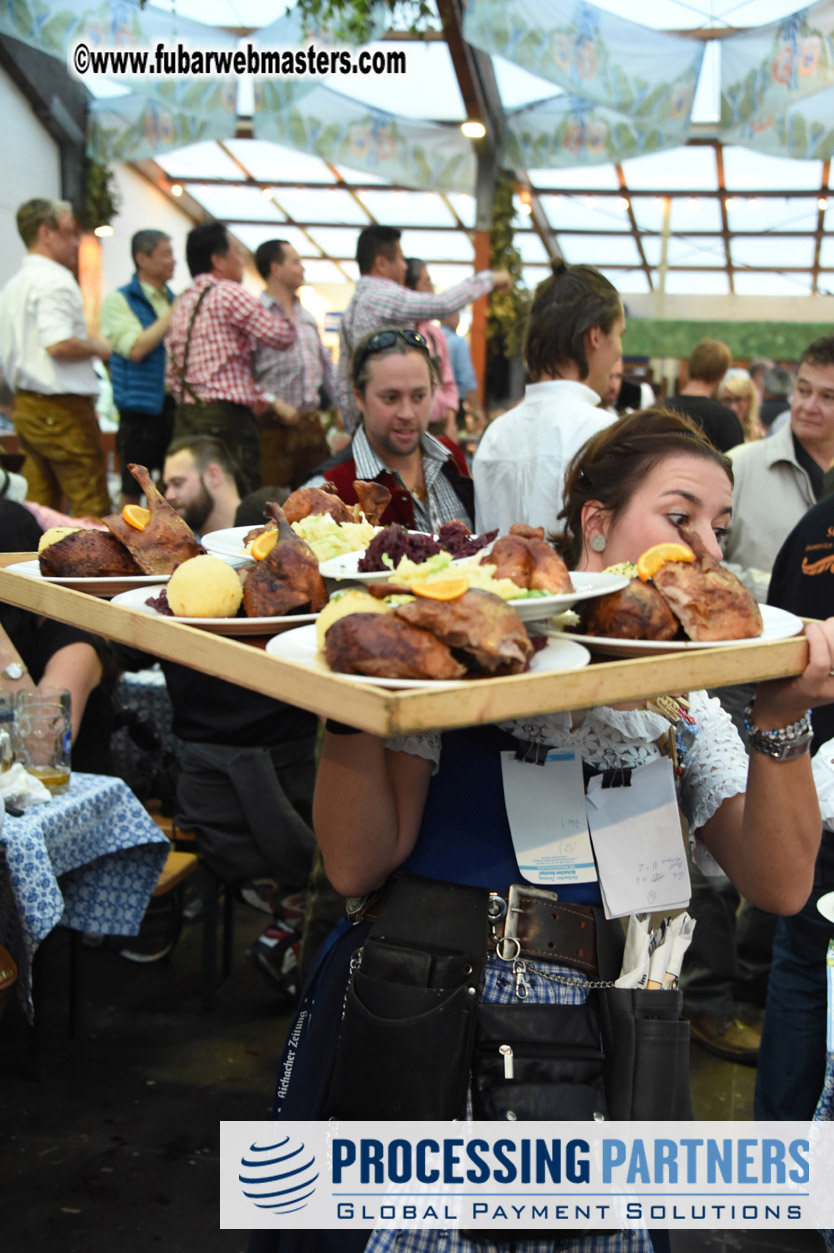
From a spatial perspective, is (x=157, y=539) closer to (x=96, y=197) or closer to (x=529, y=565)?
(x=529, y=565)

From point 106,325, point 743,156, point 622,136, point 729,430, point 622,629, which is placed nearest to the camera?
point 622,629

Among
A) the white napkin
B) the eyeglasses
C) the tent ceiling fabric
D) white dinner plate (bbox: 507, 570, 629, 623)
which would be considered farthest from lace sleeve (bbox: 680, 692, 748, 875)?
the tent ceiling fabric

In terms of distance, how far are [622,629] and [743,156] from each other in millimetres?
15070

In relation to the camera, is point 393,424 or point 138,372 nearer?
point 393,424

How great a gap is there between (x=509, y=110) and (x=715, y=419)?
6.86 meters

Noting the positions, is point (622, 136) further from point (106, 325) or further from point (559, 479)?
point (559, 479)

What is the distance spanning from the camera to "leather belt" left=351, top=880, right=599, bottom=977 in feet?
4.83

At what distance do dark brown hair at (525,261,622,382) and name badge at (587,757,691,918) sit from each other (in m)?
2.21

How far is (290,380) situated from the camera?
19.5ft

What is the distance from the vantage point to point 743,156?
47.3 ft

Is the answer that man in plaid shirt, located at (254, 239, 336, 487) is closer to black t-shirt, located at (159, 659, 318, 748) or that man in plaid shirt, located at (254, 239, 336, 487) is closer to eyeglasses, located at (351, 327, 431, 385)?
eyeglasses, located at (351, 327, 431, 385)

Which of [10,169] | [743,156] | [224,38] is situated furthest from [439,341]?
[743,156]

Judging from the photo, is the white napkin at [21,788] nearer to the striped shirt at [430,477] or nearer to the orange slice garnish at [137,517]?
the striped shirt at [430,477]

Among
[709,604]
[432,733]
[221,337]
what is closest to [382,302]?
[221,337]
